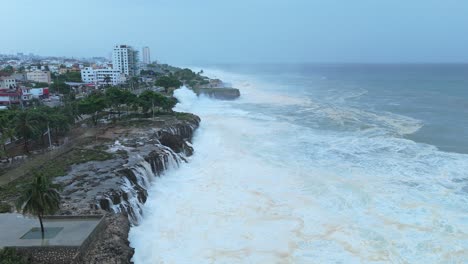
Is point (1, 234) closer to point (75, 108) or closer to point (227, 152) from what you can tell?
point (227, 152)

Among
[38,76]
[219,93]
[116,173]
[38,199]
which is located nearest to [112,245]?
[38,199]

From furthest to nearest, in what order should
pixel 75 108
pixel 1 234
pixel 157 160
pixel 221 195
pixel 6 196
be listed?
pixel 75 108
pixel 157 160
pixel 221 195
pixel 6 196
pixel 1 234

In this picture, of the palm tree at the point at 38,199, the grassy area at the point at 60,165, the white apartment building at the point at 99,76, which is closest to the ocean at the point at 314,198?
the palm tree at the point at 38,199

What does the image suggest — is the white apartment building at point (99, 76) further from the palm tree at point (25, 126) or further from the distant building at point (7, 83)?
the palm tree at point (25, 126)

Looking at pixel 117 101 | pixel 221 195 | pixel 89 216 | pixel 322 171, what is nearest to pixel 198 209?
pixel 221 195

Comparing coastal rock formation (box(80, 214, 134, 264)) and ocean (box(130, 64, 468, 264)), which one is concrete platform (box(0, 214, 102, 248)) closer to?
coastal rock formation (box(80, 214, 134, 264))

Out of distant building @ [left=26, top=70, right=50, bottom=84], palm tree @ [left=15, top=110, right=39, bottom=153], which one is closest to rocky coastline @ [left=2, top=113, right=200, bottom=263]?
palm tree @ [left=15, top=110, right=39, bottom=153]

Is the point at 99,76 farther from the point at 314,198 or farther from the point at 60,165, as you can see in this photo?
the point at 314,198
